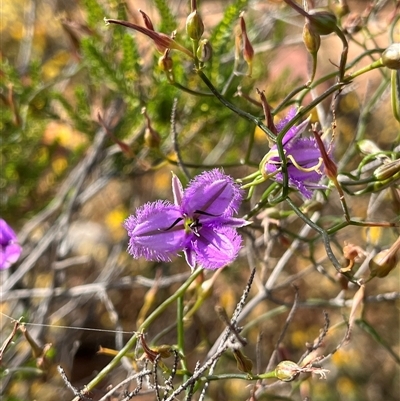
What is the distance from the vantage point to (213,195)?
1140 mm

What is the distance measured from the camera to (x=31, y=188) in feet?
7.92

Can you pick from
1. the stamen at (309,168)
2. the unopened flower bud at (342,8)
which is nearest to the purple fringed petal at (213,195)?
the stamen at (309,168)

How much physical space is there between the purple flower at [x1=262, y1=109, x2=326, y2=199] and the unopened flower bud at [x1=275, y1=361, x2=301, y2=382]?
339 millimetres

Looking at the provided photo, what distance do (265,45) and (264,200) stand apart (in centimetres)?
141

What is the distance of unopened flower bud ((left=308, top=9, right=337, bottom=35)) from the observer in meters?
1.09

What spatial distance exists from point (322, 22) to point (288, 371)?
2.28ft

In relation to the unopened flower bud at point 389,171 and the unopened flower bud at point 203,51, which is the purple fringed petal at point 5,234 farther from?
the unopened flower bud at point 389,171

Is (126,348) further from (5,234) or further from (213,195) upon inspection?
(5,234)

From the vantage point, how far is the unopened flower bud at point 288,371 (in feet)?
3.43

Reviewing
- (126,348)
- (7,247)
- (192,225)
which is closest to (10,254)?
(7,247)

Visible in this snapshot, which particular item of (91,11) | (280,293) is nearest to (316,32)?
(91,11)

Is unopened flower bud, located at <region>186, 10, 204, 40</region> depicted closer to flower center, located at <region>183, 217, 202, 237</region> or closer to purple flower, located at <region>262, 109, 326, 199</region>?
purple flower, located at <region>262, 109, 326, 199</region>

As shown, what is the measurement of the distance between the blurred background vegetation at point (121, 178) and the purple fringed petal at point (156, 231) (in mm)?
229

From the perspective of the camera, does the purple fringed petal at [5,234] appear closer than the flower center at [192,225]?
No
